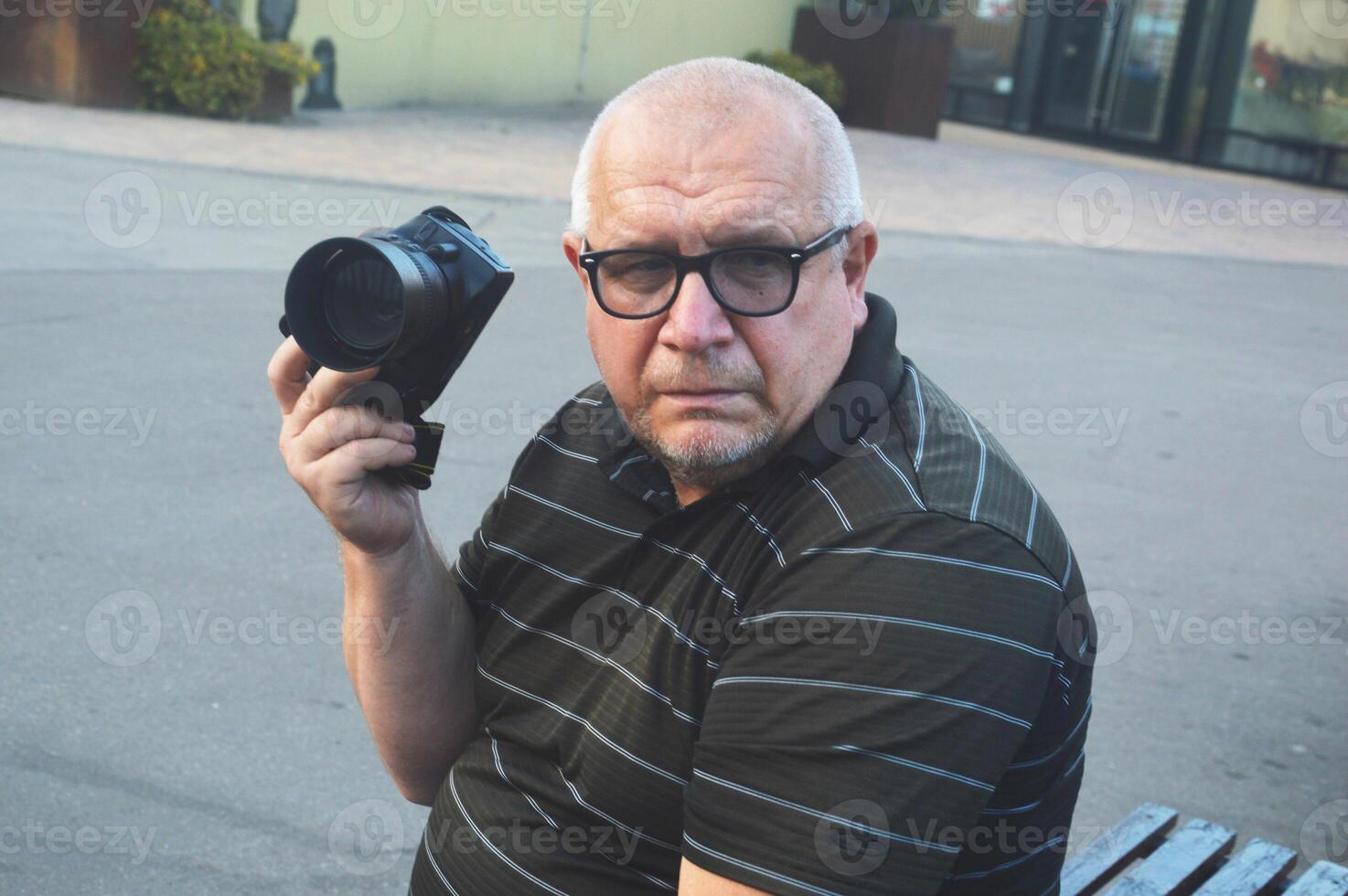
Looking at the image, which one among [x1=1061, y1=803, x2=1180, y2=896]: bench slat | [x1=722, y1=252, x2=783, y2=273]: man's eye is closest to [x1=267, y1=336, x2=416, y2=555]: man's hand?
[x1=722, y1=252, x2=783, y2=273]: man's eye

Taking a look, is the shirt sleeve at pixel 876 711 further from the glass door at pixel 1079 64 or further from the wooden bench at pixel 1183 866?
the glass door at pixel 1079 64

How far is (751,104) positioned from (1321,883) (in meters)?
1.57

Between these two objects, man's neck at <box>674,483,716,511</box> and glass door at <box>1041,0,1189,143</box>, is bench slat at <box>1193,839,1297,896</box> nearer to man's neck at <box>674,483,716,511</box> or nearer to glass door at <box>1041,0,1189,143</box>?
man's neck at <box>674,483,716,511</box>

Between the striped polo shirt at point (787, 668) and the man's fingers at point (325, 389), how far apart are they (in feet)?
1.06

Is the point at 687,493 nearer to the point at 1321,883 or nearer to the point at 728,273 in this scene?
the point at 728,273

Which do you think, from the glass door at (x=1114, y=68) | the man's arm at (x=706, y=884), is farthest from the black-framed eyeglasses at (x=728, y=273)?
the glass door at (x=1114, y=68)

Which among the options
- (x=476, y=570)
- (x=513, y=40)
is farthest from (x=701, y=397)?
(x=513, y=40)

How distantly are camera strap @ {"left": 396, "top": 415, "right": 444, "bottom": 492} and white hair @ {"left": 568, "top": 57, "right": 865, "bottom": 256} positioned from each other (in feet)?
1.06

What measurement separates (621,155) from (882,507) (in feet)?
1.72

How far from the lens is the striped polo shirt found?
146cm

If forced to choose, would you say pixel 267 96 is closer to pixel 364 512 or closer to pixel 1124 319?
pixel 1124 319

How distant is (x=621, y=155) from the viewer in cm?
179

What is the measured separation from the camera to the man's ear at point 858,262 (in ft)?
6.14

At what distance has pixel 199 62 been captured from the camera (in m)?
12.6
